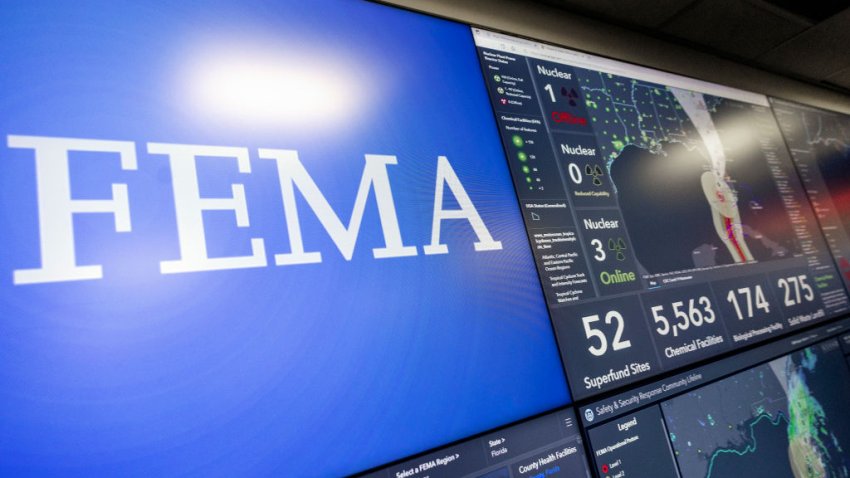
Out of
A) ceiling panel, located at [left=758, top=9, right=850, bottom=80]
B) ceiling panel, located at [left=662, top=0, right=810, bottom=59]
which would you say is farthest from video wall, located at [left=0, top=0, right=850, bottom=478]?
ceiling panel, located at [left=758, top=9, right=850, bottom=80]

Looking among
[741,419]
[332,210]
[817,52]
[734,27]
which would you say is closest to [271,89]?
[332,210]

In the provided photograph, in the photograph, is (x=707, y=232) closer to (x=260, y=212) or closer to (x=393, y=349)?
(x=393, y=349)

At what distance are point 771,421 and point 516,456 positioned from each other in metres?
1.07

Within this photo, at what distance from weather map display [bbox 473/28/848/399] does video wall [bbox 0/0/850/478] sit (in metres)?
0.01

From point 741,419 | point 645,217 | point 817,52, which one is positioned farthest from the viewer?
point 817,52

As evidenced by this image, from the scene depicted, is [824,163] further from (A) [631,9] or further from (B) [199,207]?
(B) [199,207]

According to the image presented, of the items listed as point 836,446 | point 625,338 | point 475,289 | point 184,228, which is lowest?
point 836,446

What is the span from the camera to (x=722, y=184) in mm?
2029

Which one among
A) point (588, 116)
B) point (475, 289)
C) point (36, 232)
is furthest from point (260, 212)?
point (588, 116)

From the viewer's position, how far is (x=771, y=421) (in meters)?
1.67

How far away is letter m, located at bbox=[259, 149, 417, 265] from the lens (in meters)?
1.08

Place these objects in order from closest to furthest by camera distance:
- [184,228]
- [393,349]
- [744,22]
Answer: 1. [184,228]
2. [393,349]
3. [744,22]

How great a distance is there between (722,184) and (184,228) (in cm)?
201

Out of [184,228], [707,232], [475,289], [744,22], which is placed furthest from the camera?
[744,22]
